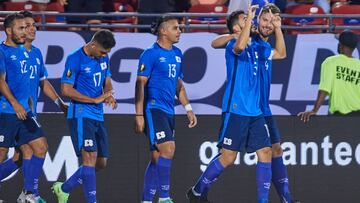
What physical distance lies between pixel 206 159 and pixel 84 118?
6.65ft

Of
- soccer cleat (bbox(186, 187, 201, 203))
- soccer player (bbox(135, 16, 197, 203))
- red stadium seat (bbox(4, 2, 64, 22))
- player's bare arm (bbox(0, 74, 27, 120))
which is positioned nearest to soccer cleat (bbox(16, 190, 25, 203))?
player's bare arm (bbox(0, 74, 27, 120))

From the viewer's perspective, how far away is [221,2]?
1828cm

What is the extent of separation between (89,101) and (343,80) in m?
3.46

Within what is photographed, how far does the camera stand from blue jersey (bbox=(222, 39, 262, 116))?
539 inches

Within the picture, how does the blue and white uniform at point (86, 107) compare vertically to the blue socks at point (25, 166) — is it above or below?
above

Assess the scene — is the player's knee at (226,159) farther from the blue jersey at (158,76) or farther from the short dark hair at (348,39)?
the short dark hair at (348,39)

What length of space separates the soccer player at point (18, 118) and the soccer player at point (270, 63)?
2.26 meters

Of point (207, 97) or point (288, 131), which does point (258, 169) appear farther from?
point (207, 97)

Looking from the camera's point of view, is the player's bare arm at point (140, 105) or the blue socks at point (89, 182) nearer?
the blue socks at point (89, 182)

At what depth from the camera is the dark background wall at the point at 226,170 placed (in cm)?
1516

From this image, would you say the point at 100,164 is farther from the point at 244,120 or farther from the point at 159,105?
Answer: the point at 244,120

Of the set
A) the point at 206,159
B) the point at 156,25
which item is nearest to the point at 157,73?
the point at 156,25

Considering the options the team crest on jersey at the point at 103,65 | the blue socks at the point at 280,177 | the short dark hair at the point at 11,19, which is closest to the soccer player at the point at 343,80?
the blue socks at the point at 280,177

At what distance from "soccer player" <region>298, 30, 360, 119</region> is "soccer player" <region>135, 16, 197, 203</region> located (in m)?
1.99
